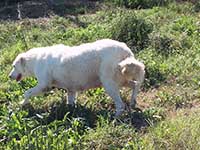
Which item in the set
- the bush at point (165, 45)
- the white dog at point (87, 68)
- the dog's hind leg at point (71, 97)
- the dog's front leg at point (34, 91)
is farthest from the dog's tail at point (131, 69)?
the bush at point (165, 45)

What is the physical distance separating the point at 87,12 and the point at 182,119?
22.3ft

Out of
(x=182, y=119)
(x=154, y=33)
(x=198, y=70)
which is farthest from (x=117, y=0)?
(x=182, y=119)

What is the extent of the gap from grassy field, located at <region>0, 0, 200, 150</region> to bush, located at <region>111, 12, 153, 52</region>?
0.05ft

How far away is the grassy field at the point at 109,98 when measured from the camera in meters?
6.27

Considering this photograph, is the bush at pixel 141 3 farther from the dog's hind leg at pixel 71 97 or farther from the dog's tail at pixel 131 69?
the dog's tail at pixel 131 69

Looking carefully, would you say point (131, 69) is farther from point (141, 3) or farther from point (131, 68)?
point (141, 3)

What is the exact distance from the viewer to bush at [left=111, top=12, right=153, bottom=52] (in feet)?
33.2

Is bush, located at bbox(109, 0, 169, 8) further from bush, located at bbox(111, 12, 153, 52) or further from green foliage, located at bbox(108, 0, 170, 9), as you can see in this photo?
bush, located at bbox(111, 12, 153, 52)

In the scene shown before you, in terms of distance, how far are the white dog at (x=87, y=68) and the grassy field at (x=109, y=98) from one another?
0.26 metres

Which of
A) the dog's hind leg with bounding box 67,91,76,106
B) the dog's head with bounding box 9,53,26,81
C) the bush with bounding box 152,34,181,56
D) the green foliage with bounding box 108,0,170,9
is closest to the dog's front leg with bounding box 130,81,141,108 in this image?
the dog's hind leg with bounding box 67,91,76,106

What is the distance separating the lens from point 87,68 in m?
7.38

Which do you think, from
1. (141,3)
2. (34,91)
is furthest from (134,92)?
(141,3)

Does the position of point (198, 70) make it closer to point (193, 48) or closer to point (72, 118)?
point (193, 48)

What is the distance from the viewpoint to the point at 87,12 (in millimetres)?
13227
